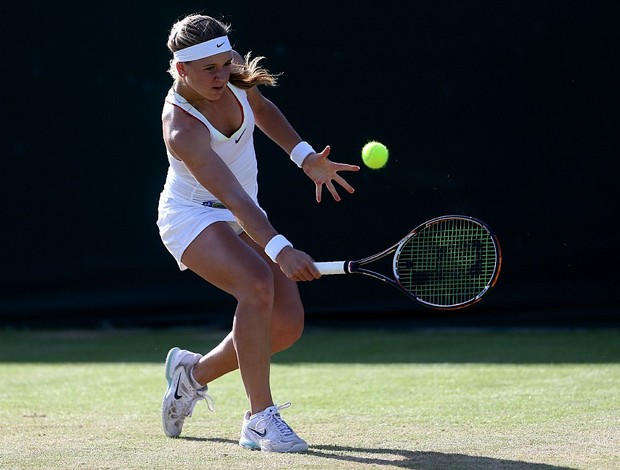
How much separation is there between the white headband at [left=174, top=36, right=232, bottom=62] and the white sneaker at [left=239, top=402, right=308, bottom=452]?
1.05m

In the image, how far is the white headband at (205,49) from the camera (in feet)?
10.5

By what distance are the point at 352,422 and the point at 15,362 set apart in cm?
252

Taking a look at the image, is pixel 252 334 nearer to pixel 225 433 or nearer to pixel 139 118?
pixel 225 433

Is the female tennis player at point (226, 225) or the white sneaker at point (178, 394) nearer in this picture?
the female tennis player at point (226, 225)

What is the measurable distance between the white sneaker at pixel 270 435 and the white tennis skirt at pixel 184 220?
0.56 m

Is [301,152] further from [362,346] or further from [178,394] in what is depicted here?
[362,346]

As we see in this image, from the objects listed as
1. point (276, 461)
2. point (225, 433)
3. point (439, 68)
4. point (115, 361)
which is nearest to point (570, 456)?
point (276, 461)

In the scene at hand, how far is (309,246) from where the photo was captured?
20.6 feet

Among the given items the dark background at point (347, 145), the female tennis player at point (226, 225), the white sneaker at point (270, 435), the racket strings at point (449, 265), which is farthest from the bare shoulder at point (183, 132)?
the dark background at point (347, 145)

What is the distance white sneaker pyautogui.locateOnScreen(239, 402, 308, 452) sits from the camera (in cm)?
311

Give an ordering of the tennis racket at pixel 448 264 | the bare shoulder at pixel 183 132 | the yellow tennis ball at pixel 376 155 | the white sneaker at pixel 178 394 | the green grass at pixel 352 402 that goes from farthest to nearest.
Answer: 1. the yellow tennis ball at pixel 376 155
2. the white sneaker at pixel 178 394
3. the tennis racket at pixel 448 264
4. the bare shoulder at pixel 183 132
5. the green grass at pixel 352 402

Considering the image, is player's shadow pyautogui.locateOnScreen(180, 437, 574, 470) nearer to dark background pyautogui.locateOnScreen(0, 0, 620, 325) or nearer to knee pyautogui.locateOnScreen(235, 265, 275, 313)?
knee pyautogui.locateOnScreen(235, 265, 275, 313)

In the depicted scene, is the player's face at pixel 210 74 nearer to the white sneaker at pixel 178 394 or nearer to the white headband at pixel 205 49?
the white headband at pixel 205 49

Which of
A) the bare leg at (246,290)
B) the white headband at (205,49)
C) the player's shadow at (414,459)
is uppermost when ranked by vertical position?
the white headband at (205,49)
